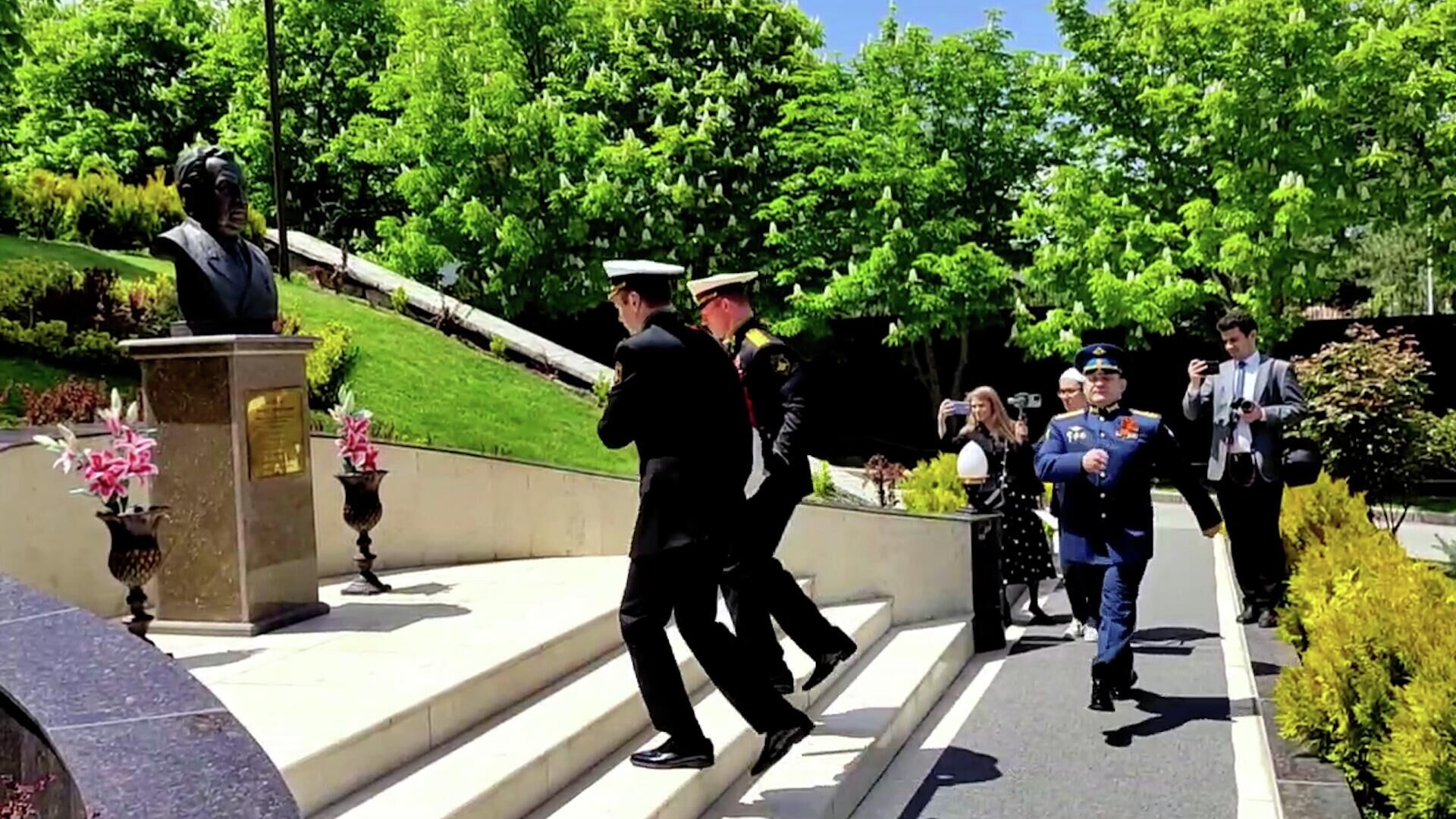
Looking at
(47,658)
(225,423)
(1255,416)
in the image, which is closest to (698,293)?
(225,423)

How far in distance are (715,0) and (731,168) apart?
3.70 meters

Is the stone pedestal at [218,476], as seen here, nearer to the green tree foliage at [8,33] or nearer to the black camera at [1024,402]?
the black camera at [1024,402]

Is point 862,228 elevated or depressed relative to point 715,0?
depressed

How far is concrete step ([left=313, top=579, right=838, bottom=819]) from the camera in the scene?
4.22m

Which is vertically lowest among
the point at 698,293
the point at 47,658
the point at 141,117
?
the point at 47,658

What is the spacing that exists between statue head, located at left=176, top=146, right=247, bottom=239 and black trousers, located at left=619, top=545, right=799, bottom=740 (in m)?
3.15

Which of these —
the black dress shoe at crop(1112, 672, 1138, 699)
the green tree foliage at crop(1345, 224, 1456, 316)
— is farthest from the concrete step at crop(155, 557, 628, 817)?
the green tree foliage at crop(1345, 224, 1456, 316)

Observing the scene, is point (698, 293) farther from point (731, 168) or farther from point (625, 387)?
point (731, 168)

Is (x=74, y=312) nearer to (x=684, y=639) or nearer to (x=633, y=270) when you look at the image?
(x=633, y=270)

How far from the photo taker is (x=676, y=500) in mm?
4672

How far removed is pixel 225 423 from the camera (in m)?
6.16

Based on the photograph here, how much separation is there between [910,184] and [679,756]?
62.7 ft

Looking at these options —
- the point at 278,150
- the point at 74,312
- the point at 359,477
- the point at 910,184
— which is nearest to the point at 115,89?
the point at 278,150

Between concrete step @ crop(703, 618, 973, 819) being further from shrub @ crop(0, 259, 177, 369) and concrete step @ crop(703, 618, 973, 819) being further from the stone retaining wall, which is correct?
shrub @ crop(0, 259, 177, 369)
